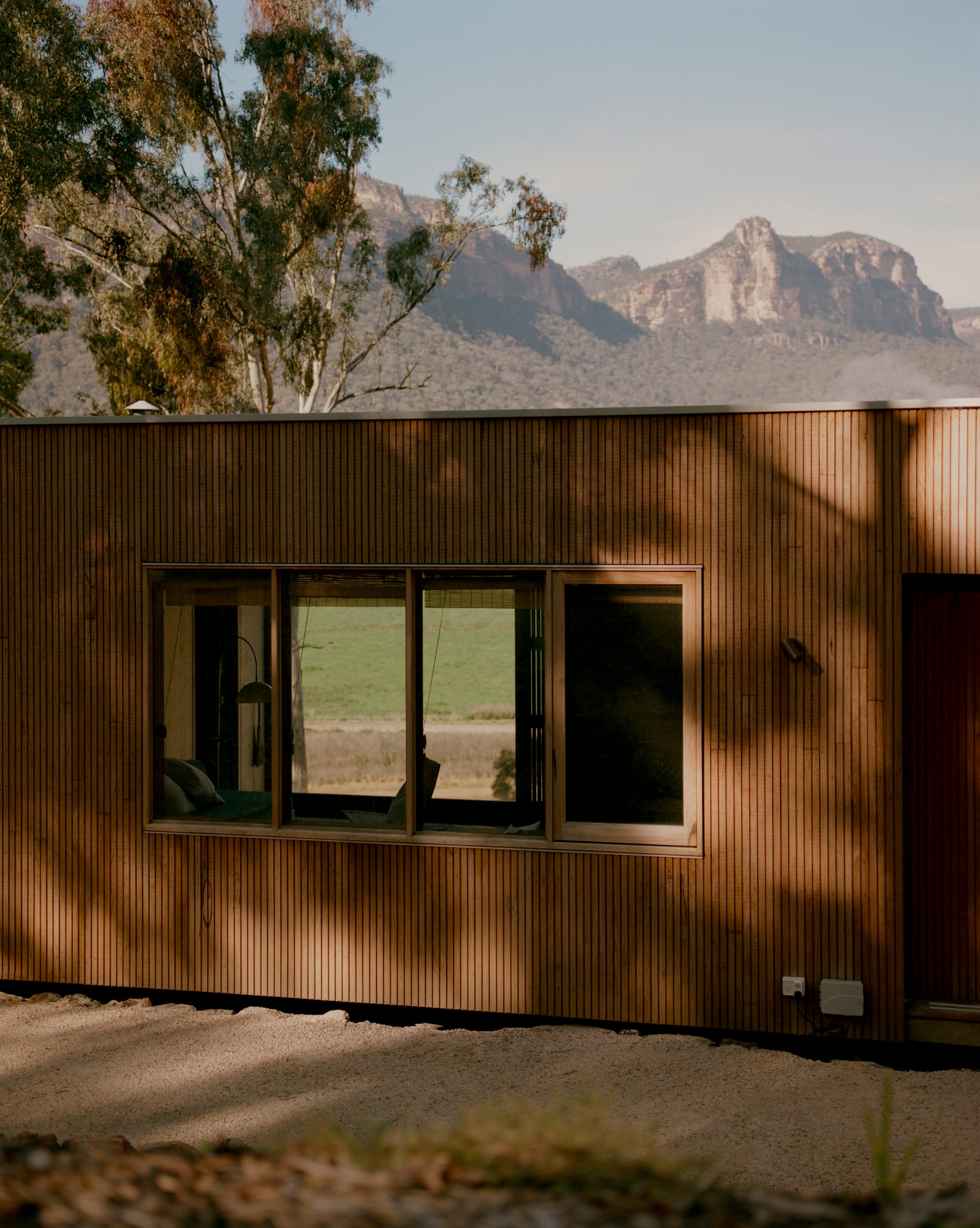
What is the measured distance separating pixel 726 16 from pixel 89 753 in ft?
145

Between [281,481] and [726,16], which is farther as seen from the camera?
[726,16]

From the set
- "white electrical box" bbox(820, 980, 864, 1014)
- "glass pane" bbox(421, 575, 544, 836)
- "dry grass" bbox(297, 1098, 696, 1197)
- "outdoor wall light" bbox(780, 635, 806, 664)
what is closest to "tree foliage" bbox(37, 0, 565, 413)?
"glass pane" bbox(421, 575, 544, 836)

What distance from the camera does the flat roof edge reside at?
13.3 ft

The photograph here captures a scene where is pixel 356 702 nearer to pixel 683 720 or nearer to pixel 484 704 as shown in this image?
pixel 484 704

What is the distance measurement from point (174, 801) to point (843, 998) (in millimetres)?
2890

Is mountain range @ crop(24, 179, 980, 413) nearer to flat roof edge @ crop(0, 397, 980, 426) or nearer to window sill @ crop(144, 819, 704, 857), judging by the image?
flat roof edge @ crop(0, 397, 980, 426)

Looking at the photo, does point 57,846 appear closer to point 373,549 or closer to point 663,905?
point 373,549

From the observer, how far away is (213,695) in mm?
4668

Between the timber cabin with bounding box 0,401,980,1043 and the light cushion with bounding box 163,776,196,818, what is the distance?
1cm

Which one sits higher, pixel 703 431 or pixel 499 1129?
pixel 703 431

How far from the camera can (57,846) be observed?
187 inches

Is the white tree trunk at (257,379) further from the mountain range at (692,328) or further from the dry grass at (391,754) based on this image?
the dry grass at (391,754)

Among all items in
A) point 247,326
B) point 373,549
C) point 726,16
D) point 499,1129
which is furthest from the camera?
point 726,16

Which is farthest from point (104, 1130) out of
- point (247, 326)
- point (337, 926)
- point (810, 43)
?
point (810, 43)
